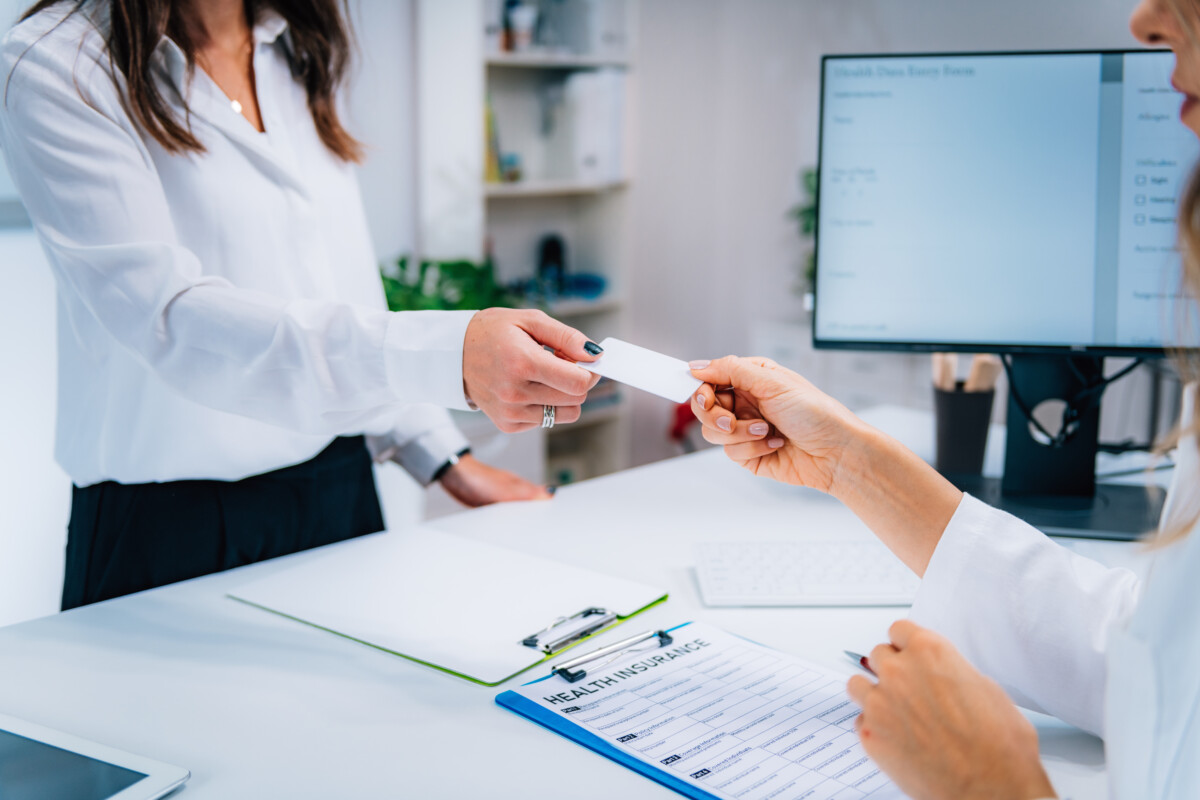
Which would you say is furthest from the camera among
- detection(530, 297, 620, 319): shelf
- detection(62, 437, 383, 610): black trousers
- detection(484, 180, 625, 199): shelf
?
detection(530, 297, 620, 319): shelf

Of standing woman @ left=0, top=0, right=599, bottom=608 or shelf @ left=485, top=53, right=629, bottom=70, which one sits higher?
shelf @ left=485, top=53, right=629, bottom=70

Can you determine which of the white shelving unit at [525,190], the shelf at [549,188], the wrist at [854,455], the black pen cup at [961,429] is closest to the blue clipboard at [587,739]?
the wrist at [854,455]

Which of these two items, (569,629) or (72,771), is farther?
(569,629)

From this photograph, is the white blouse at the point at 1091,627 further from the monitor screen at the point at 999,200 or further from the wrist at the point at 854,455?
the monitor screen at the point at 999,200

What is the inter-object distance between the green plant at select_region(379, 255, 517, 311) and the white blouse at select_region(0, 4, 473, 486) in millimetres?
1453

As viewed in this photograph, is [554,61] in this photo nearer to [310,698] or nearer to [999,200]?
[999,200]

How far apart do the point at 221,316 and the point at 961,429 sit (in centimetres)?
106

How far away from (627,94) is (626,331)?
85 cm

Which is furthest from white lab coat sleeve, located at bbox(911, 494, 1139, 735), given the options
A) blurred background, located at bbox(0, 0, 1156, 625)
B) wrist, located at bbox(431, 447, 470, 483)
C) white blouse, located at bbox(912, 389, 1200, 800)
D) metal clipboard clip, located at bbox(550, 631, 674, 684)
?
blurred background, located at bbox(0, 0, 1156, 625)

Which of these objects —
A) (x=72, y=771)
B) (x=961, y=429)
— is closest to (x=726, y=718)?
(x=72, y=771)

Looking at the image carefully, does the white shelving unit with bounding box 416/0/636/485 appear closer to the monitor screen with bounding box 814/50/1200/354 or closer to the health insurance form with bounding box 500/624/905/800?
the monitor screen with bounding box 814/50/1200/354

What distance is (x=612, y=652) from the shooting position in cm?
88

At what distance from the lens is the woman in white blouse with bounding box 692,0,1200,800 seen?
24.6 inches

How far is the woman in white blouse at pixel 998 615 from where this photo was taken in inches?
24.6
